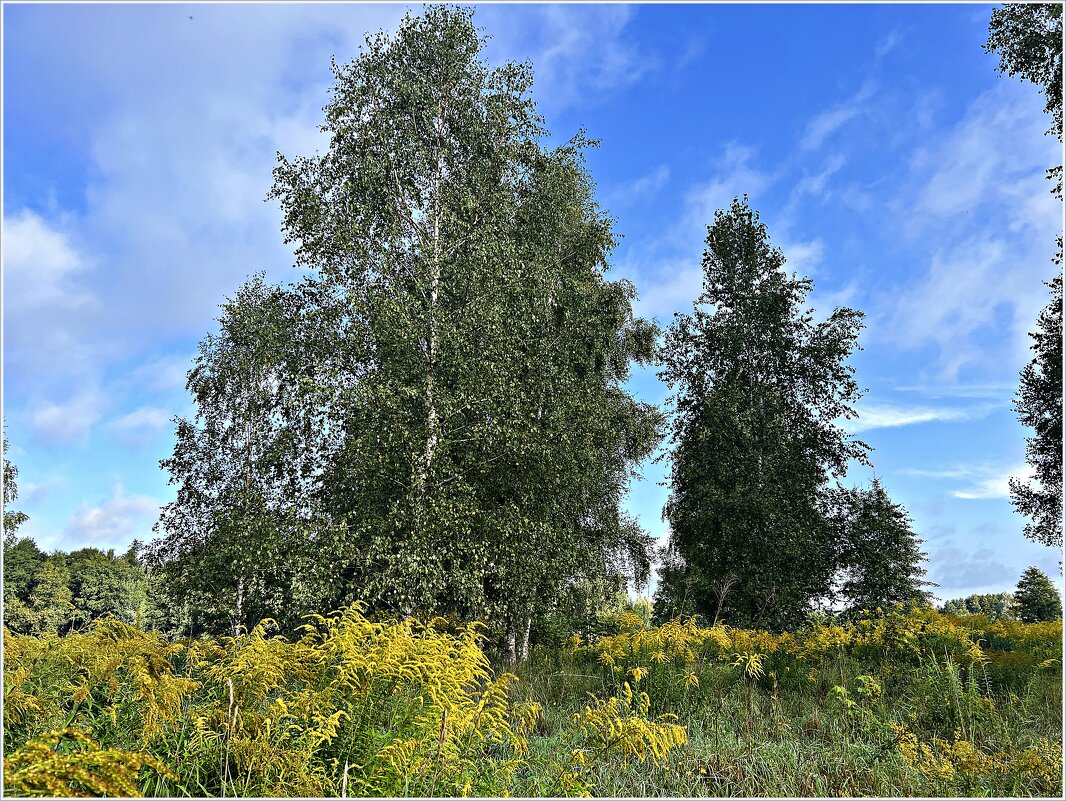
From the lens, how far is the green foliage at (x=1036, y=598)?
13.3 m

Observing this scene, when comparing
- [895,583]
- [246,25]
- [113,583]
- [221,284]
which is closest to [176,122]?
[246,25]

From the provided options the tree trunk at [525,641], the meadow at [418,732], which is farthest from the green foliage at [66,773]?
the tree trunk at [525,641]

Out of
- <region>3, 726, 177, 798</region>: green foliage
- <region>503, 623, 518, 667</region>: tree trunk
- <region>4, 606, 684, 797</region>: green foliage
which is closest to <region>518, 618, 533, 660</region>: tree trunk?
<region>503, 623, 518, 667</region>: tree trunk

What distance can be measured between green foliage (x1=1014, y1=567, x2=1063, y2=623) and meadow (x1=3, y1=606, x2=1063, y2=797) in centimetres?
899

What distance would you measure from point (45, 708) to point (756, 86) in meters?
6.53

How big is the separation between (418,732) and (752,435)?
11773 millimetres

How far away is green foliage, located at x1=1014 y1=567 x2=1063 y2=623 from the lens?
1332 centimetres

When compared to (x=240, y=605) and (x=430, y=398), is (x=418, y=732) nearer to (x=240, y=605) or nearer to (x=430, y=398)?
(x=430, y=398)

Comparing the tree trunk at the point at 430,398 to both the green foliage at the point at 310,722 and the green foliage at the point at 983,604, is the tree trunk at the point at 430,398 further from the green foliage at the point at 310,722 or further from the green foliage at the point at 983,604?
the green foliage at the point at 983,604

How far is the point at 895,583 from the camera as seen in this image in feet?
47.2

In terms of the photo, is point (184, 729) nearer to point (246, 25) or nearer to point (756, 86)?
point (246, 25)

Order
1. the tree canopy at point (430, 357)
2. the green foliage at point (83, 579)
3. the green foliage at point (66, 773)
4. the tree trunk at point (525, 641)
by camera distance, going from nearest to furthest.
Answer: the green foliage at point (66, 773)
the tree canopy at point (430, 357)
the tree trunk at point (525, 641)
the green foliage at point (83, 579)

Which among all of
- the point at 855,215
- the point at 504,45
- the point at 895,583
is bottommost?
the point at 895,583

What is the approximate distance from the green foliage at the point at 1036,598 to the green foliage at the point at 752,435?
3.90 m
